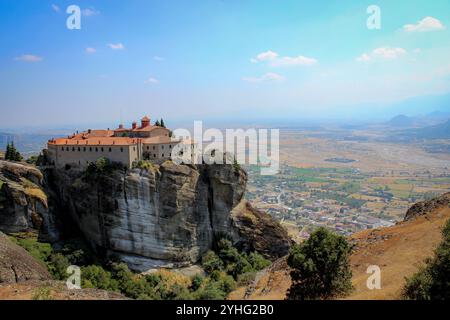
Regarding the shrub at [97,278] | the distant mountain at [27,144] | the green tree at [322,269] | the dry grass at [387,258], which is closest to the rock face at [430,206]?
the dry grass at [387,258]

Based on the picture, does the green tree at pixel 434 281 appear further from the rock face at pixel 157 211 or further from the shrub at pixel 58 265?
the shrub at pixel 58 265

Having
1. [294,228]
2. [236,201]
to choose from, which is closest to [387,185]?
[294,228]

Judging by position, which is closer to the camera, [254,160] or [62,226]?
[62,226]

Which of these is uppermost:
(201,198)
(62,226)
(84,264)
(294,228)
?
(201,198)

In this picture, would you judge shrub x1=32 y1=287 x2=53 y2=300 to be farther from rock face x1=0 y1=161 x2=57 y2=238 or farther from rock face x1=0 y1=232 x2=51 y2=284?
rock face x1=0 y1=161 x2=57 y2=238

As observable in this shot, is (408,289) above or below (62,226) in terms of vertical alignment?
→ above

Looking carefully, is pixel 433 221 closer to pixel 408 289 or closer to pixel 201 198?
pixel 408 289

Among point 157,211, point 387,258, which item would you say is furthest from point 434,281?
point 157,211
